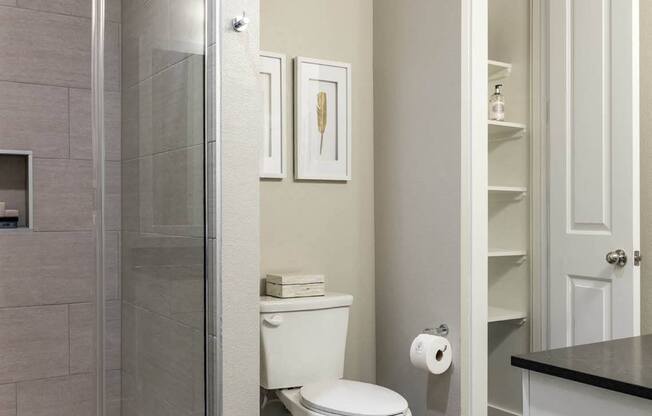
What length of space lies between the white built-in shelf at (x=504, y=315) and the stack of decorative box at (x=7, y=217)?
2023 mm

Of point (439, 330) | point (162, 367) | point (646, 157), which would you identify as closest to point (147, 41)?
point (162, 367)

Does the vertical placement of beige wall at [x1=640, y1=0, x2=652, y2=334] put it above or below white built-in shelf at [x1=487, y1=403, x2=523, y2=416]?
above

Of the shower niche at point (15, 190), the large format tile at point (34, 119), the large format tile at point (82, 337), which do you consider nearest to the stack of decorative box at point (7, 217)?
the shower niche at point (15, 190)

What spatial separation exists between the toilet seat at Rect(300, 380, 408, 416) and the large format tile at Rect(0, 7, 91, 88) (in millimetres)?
1256

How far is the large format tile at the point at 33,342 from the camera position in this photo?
159 centimetres

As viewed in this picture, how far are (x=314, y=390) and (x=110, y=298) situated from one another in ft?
2.85

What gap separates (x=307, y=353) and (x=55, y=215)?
3.77 ft

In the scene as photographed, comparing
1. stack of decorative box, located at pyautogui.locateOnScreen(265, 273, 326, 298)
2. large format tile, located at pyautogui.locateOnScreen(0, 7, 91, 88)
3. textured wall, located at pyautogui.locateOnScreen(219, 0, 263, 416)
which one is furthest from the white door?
large format tile, located at pyautogui.locateOnScreen(0, 7, 91, 88)

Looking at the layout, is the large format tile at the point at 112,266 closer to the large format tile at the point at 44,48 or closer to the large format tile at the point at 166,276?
the large format tile at the point at 166,276

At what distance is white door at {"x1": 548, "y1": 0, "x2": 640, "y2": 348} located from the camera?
244 cm

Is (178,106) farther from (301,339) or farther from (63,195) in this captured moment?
(301,339)

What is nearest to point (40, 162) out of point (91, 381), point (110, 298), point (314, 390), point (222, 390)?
point (110, 298)

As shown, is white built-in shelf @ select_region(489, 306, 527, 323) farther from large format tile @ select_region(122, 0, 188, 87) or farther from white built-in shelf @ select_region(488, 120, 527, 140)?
large format tile @ select_region(122, 0, 188, 87)

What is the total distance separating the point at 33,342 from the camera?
63.4 inches
